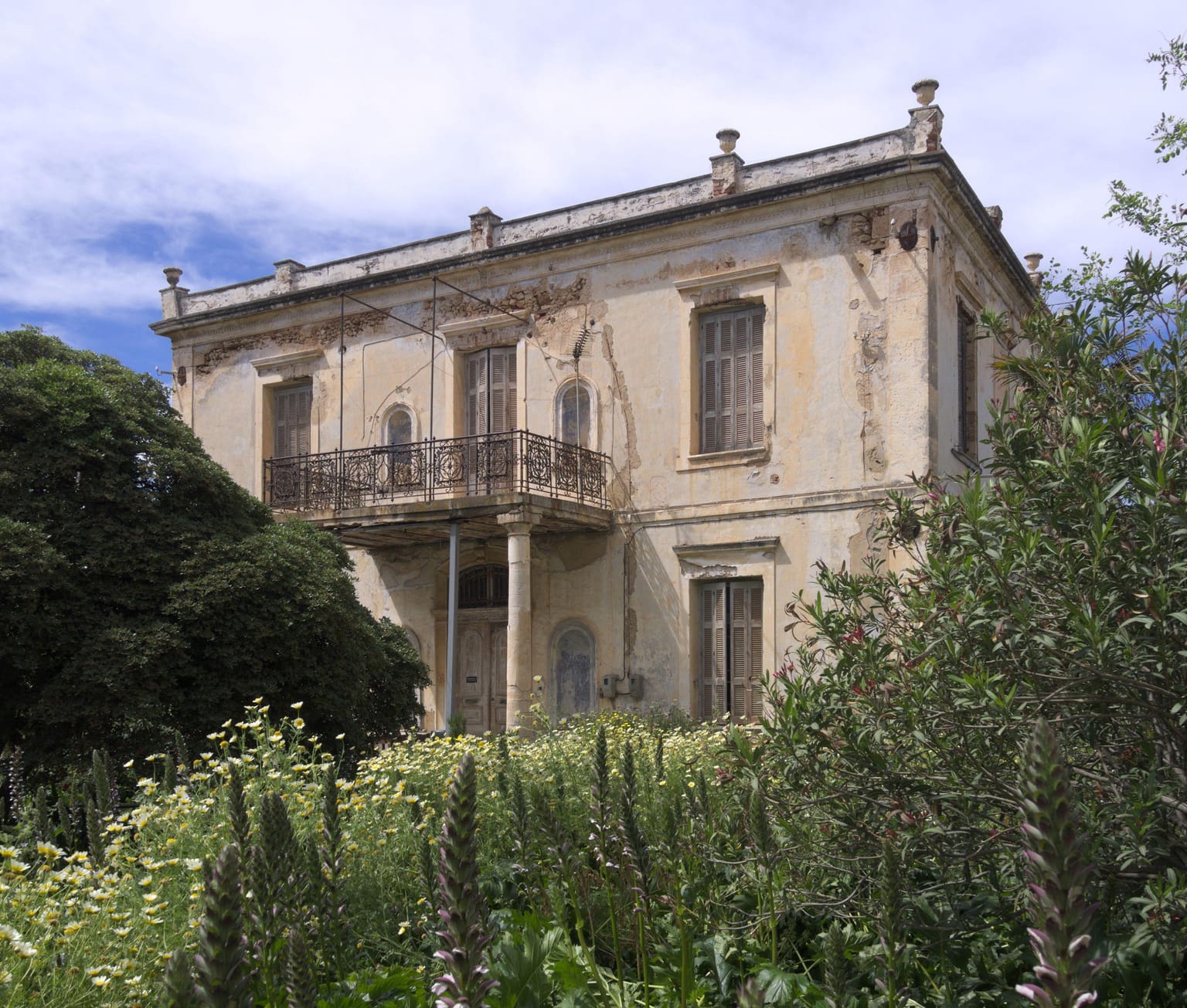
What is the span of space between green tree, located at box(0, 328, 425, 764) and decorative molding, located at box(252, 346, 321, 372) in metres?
7.07

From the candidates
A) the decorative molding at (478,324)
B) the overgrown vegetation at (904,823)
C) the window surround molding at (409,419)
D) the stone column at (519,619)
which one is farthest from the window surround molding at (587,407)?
the overgrown vegetation at (904,823)

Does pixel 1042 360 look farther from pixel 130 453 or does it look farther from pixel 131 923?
pixel 130 453

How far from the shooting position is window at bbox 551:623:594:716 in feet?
48.2

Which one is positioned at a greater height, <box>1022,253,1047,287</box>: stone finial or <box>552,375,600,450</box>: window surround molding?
<box>1022,253,1047,287</box>: stone finial

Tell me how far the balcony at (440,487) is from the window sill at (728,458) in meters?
1.14

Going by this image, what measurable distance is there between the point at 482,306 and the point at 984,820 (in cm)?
1295

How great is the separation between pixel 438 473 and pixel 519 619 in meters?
2.54

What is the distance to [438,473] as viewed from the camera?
50.6 feet

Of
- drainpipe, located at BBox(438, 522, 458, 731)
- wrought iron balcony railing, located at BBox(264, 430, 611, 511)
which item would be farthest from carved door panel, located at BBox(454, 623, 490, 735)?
wrought iron balcony railing, located at BBox(264, 430, 611, 511)

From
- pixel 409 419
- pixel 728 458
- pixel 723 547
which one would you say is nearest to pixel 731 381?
pixel 728 458

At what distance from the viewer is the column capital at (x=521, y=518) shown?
13.6 m

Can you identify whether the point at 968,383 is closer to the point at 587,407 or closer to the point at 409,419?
the point at 587,407

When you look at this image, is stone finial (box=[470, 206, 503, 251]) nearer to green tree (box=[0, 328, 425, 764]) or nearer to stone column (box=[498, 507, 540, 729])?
stone column (box=[498, 507, 540, 729])

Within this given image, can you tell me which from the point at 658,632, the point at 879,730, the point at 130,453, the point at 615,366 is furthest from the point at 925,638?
the point at 615,366
